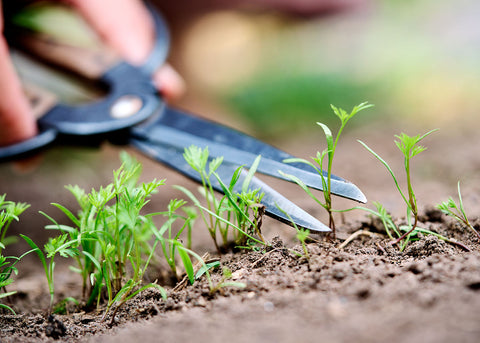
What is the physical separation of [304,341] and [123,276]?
0.56 metres

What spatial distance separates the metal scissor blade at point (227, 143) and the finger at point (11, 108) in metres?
0.33

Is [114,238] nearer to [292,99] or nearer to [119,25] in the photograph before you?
[119,25]

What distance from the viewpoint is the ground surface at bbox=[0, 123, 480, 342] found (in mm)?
583

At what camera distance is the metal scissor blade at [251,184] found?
0.86 m

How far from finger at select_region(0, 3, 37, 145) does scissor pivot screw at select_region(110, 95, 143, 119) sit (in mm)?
253

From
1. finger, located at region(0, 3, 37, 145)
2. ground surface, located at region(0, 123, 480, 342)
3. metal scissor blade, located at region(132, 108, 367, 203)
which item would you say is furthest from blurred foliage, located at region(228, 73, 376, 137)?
finger, located at region(0, 3, 37, 145)

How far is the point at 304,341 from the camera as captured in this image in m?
0.57

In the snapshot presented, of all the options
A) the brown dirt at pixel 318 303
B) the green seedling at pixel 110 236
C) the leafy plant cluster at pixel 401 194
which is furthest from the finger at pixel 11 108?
the leafy plant cluster at pixel 401 194

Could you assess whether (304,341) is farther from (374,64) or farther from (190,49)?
(190,49)

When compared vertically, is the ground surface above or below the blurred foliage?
below

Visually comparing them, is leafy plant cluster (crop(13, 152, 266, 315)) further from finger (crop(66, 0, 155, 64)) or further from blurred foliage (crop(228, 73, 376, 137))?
blurred foliage (crop(228, 73, 376, 137))

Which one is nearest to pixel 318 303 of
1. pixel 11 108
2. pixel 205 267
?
pixel 205 267

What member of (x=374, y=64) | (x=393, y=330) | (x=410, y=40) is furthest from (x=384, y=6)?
(x=393, y=330)

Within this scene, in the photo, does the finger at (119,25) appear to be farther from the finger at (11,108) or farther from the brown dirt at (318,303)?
the brown dirt at (318,303)
